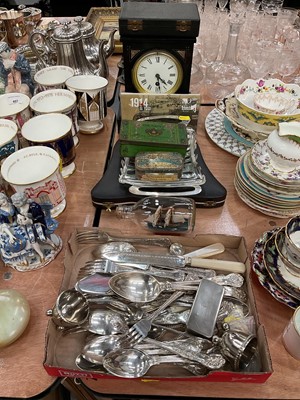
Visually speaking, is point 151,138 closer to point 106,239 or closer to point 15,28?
point 106,239

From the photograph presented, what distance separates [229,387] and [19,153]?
2.03 ft

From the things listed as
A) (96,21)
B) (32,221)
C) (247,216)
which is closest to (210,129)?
(247,216)

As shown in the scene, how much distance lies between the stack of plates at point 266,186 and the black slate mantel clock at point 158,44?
35 centimetres

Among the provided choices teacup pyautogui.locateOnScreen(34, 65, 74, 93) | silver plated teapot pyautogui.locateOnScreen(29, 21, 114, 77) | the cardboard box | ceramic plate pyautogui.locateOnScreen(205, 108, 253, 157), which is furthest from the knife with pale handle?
silver plated teapot pyautogui.locateOnScreen(29, 21, 114, 77)

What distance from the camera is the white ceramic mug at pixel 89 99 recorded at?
973mm

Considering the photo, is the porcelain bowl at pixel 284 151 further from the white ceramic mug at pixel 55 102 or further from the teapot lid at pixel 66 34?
the teapot lid at pixel 66 34

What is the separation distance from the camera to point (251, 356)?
582 mm

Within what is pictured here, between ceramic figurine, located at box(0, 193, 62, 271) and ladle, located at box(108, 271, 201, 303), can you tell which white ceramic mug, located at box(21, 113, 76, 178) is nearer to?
ceramic figurine, located at box(0, 193, 62, 271)

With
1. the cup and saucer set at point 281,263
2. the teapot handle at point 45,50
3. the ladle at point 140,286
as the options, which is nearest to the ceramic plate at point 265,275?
the cup and saucer set at point 281,263

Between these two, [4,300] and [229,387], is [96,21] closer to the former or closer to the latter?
[4,300]

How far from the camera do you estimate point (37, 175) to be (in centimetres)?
80

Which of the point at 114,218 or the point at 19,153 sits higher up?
the point at 19,153

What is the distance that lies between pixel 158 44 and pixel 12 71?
0.42 meters

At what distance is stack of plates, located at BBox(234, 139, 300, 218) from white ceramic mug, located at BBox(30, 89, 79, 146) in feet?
1.44
